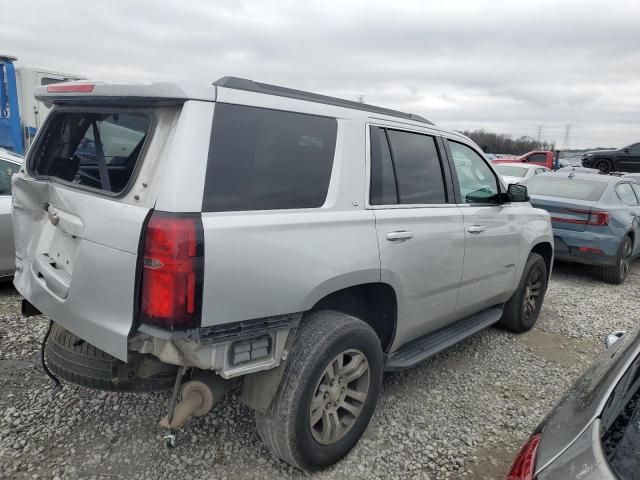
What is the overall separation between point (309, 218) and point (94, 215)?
984mm

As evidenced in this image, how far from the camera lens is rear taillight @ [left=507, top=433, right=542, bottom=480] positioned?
143 cm

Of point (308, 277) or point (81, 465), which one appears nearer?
point (308, 277)

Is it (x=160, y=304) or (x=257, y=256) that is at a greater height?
(x=257, y=256)

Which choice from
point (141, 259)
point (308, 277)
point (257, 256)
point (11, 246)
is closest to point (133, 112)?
point (141, 259)

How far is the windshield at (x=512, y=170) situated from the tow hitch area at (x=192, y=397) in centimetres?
1325

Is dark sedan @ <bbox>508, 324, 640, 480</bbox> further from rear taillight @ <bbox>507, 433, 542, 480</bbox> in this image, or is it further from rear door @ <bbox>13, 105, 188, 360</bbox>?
rear door @ <bbox>13, 105, 188, 360</bbox>

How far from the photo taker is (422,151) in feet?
11.1

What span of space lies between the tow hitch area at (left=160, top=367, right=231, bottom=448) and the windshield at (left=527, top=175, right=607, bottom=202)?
673cm

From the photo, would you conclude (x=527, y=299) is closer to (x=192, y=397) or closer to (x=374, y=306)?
(x=374, y=306)

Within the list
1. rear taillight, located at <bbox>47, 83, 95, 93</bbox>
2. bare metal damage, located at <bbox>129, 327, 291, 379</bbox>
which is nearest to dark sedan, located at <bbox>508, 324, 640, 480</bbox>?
bare metal damage, located at <bbox>129, 327, 291, 379</bbox>

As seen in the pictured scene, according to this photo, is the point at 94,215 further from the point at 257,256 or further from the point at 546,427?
the point at 546,427

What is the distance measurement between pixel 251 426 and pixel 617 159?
21.9 m

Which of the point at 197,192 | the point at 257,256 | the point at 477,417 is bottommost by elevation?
the point at 477,417

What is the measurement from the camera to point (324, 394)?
2.58 m
